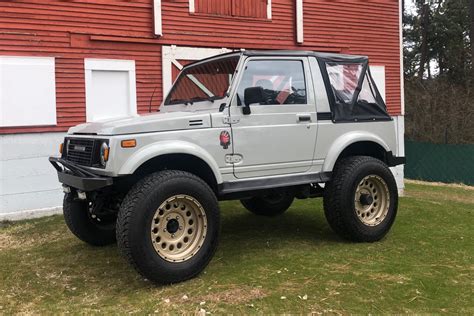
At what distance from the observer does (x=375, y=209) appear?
6.32 m

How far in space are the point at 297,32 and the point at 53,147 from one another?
634cm

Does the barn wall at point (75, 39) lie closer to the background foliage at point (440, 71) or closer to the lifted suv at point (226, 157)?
the lifted suv at point (226, 157)

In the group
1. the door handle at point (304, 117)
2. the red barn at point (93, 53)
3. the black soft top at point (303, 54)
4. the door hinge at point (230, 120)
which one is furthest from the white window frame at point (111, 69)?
the door handle at point (304, 117)

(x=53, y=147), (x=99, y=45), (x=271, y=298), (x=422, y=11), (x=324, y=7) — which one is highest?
(x=422, y=11)

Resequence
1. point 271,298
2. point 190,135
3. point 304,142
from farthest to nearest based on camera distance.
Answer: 1. point 304,142
2. point 190,135
3. point 271,298

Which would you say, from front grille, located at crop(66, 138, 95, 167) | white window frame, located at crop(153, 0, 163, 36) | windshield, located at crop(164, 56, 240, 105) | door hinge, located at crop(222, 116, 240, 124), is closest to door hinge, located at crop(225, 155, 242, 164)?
door hinge, located at crop(222, 116, 240, 124)

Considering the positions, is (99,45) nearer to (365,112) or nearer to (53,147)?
(53,147)

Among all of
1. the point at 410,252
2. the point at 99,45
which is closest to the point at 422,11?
the point at 99,45

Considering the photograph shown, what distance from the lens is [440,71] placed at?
119ft

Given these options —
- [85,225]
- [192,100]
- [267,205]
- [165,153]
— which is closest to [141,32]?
[267,205]

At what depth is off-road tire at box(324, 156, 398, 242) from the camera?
5875 mm

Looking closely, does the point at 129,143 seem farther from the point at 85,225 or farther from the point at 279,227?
the point at 279,227

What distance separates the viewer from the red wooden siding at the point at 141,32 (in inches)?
364

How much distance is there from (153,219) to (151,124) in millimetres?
905
